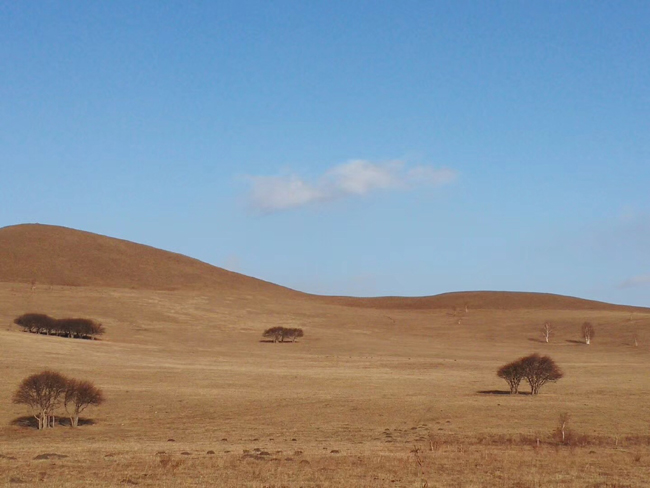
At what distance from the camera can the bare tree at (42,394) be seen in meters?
32.0

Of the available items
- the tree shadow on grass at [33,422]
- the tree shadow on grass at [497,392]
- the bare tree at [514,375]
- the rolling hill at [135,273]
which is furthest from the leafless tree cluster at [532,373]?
the rolling hill at [135,273]

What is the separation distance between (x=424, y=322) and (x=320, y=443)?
289ft

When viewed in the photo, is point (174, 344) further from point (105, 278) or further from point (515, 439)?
point (105, 278)

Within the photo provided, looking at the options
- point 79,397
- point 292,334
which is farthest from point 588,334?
point 79,397

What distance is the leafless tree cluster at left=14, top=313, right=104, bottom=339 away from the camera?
71312 millimetres

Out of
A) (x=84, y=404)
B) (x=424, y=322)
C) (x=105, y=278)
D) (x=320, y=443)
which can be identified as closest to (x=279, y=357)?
(x=84, y=404)

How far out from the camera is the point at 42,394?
32.1m

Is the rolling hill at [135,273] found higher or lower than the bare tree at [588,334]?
higher

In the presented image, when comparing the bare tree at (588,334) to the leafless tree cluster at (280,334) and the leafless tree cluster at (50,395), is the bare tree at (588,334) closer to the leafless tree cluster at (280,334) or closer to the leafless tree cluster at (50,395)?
the leafless tree cluster at (280,334)

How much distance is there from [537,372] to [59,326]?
161 ft

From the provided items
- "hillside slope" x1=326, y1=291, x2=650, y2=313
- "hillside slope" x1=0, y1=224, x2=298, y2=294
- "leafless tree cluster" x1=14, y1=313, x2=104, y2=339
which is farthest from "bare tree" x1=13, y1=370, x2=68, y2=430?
"hillside slope" x1=326, y1=291, x2=650, y2=313

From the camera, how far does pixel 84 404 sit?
1319 inches

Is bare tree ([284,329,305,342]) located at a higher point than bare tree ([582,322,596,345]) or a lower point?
lower

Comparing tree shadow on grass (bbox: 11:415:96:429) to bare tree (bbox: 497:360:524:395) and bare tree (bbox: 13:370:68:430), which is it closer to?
bare tree (bbox: 13:370:68:430)
